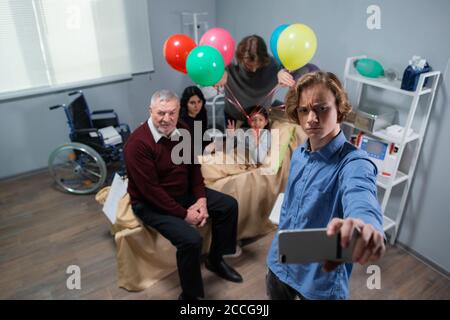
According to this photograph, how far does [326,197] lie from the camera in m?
1.06

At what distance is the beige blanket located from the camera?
6.44 ft

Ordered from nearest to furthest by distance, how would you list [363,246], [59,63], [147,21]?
[363,246]
[59,63]
[147,21]

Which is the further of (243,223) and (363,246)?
(243,223)

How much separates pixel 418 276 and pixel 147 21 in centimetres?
333

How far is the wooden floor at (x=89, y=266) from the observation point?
203 centimetres

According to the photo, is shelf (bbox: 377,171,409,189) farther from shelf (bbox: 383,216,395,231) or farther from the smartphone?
the smartphone

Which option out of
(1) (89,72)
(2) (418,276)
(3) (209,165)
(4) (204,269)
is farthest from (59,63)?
(2) (418,276)

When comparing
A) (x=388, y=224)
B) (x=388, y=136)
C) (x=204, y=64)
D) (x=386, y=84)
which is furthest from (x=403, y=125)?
(x=204, y=64)

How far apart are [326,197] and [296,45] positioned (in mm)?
1255

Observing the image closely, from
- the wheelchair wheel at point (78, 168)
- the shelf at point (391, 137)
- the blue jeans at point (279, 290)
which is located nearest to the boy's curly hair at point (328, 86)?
the blue jeans at point (279, 290)

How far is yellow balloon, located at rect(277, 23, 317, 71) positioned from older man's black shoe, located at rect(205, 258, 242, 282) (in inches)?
53.8

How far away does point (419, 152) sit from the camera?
2146 millimetres

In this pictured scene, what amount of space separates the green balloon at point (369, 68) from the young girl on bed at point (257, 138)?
27.3 inches

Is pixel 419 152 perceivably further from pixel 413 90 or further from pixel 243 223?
pixel 243 223
